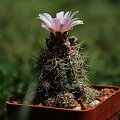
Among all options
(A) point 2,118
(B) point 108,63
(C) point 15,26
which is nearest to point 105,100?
(A) point 2,118

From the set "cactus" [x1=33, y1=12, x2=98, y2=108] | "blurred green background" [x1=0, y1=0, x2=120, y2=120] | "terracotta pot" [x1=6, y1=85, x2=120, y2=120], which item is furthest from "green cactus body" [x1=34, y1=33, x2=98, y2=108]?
"blurred green background" [x1=0, y1=0, x2=120, y2=120]

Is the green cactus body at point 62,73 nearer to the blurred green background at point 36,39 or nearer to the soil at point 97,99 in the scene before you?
the soil at point 97,99

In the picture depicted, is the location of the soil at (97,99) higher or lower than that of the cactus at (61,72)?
lower

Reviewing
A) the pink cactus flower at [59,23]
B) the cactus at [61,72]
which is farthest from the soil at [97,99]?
the pink cactus flower at [59,23]

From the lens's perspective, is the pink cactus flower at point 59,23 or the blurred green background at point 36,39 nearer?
the pink cactus flower at point 59,23

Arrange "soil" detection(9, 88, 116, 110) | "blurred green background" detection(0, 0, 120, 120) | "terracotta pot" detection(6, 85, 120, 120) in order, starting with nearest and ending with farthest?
"terracotta pot" detection(6, 85, 120, 120) → "soil" detection(9, 88, 116, 110) → "blurred green background" detection(0, 0, 120, 120)

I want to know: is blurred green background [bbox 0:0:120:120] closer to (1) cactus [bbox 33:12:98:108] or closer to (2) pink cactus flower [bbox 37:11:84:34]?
(1) cactus [bbox 33:12:98:108]

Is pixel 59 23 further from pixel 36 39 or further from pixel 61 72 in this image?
pixel 36 39
